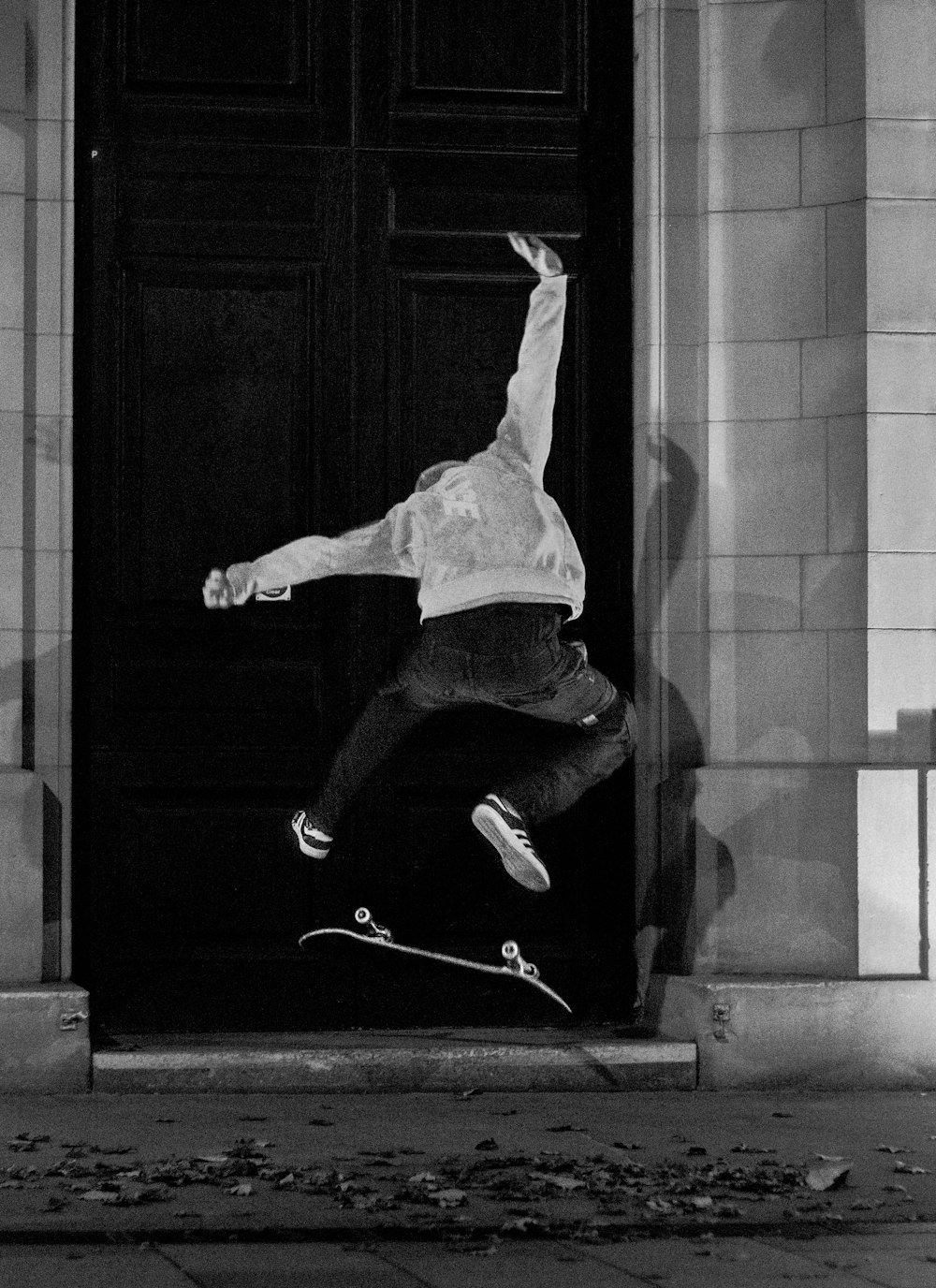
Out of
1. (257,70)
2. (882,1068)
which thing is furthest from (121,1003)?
(257,70)

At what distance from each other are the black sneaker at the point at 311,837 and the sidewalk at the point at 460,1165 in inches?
45.1

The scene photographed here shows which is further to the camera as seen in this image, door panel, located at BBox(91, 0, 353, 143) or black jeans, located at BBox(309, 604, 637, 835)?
door panel, located at BBox(91, 0, 353, 143)

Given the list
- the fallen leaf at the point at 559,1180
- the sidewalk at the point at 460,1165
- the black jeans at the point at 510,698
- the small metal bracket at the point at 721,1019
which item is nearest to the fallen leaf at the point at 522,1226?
the sidewalk at the point at 460,1165

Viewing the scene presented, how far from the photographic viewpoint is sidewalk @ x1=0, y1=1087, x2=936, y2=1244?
7105 millimetres

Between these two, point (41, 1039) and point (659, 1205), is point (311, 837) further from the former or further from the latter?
point (659, 1205)

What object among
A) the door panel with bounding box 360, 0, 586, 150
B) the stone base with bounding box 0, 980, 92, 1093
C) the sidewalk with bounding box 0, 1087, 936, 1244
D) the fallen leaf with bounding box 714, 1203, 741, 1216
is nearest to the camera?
the sidewalk with bounding box 0, 1087, 936, 1244

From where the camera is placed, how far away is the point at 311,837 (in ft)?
33.4

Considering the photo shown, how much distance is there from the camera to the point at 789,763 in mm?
10180

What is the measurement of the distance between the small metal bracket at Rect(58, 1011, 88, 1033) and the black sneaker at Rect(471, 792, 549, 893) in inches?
73.0

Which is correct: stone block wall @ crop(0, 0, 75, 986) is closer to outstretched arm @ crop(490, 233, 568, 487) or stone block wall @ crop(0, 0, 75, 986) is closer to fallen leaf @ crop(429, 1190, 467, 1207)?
outstretched arm @ crop(490, 233, 568, 487)

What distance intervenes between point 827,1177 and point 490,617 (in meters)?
3.06

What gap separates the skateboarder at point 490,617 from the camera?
9844 millimetres

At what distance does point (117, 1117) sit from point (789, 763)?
329cm

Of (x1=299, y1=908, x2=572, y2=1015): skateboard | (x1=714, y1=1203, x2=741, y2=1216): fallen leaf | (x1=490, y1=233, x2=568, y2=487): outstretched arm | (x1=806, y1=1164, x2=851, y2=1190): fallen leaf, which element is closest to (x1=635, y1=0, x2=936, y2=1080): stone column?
(x1=490, y1=233, x2=568, y2=487): outstretched arm
